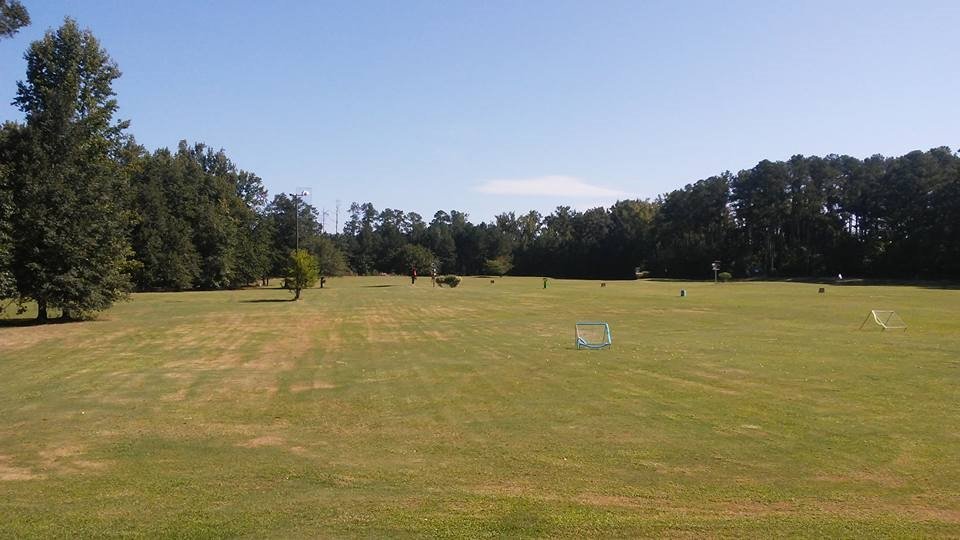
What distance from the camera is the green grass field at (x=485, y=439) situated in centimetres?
710

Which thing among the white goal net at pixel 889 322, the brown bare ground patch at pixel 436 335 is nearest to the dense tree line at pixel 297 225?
the brown bare ground patch at pixel 436 335

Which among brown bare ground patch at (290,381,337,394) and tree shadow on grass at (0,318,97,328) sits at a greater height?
brown bare ground patch at (290,381,337,394)

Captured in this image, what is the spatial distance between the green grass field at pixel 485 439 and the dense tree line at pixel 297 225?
12.0 metres

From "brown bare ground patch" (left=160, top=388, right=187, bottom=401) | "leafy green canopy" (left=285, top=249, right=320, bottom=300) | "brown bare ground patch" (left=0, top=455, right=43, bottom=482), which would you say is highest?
"leafy green canopy" (left=285, top=249, right=320, bottom=300)

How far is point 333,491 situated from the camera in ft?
26.3

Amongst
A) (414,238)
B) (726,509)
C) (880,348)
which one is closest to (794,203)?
(414,238)

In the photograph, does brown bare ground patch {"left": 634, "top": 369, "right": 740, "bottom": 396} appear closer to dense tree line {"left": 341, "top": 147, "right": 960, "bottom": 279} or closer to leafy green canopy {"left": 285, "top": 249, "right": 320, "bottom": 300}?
leafy green canopy {"left": 285, "top": 249, "right": 320, "bottom": 300}

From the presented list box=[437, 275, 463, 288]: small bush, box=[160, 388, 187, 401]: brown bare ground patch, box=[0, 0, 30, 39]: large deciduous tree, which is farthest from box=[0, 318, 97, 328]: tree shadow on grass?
box=[437, 275, 463, 288]: small bush

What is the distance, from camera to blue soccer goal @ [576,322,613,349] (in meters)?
22.0

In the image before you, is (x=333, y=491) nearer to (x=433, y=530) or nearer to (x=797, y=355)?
(x=433, y=530)

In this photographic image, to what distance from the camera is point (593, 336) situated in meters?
25.9

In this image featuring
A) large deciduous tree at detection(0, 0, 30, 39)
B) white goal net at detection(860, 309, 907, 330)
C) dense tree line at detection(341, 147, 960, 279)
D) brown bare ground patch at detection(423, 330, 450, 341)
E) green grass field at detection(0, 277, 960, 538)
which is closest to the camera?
green grass field at detection(0, 277, 960, 538)

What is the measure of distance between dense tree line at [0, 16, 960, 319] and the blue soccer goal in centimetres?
2114

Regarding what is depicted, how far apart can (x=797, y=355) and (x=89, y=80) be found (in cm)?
4460
